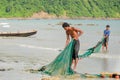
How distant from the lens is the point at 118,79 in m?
15.3

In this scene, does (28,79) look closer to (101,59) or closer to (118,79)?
(118,79)

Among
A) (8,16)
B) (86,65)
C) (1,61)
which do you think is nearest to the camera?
(86,65)

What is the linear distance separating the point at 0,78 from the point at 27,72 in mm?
1856

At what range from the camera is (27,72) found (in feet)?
59.2

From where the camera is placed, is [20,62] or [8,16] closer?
[20,62]

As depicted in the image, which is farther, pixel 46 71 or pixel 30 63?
pixel 30 63

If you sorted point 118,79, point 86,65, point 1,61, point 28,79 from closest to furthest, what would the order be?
point 118,79, point 28,79, point 86,65, point 1,61

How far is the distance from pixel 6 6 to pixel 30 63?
179039 mm

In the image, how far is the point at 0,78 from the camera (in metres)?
16.5

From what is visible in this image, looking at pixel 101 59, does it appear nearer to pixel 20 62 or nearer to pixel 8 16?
pixel 20 62

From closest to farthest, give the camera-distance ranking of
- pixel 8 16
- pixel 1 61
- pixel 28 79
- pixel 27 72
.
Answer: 1. pixel 28 79
2. pixel 27 72
3. pixel 1 61
4. pixel 8 16

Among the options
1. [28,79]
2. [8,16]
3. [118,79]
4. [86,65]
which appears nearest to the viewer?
[118,79]

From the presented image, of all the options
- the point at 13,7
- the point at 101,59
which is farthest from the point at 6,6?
the point at 101,59

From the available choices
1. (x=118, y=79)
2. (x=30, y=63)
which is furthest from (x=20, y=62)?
(x=118, y=79)
